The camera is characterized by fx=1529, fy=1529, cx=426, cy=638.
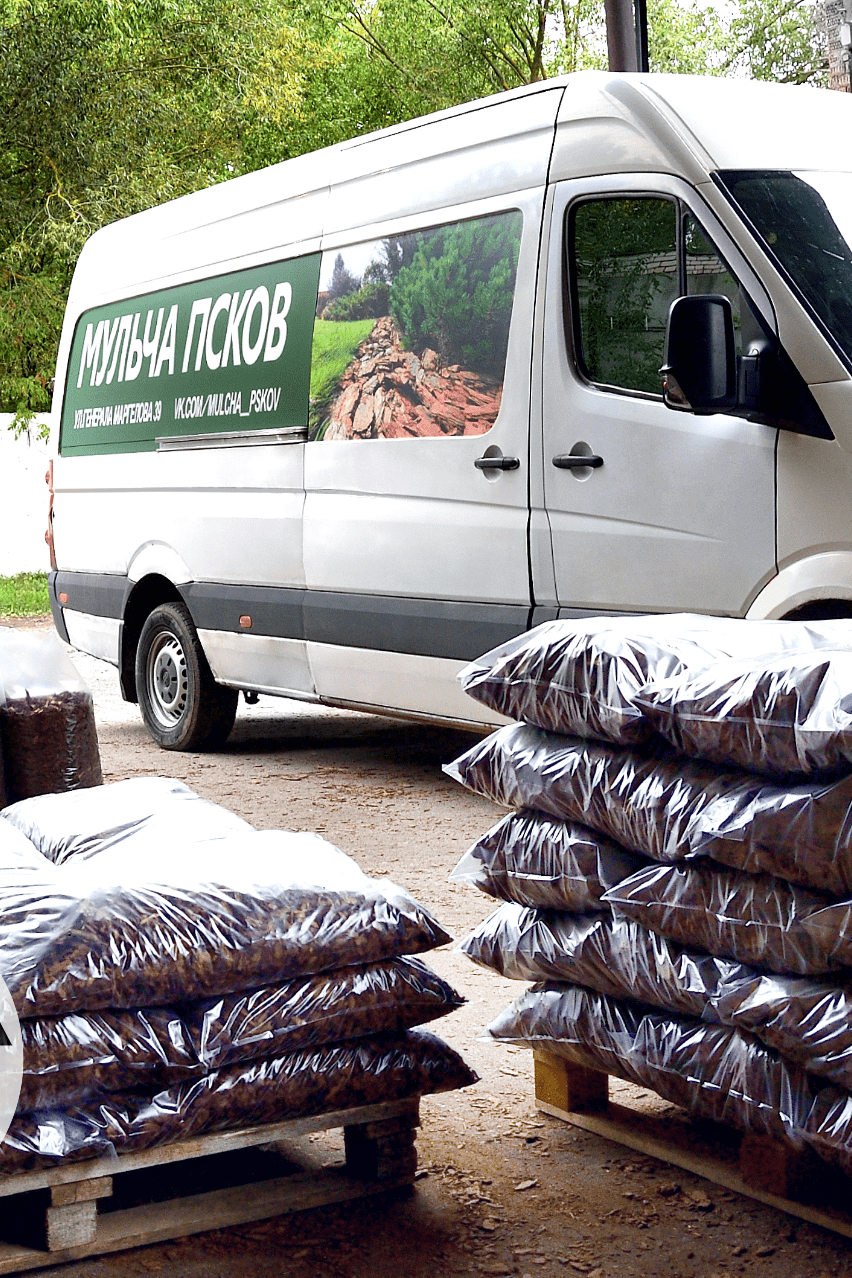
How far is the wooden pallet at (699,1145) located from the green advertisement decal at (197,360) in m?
4.50

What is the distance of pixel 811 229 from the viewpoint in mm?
5328

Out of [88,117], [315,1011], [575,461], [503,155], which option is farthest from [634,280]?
[88,117]

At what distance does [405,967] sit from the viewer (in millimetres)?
3154

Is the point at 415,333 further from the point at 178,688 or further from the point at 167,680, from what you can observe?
the point at 167,680

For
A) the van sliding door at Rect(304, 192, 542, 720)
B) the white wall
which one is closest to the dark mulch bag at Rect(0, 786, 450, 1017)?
the van sliding door at Rect(304, 192, 542, 720)

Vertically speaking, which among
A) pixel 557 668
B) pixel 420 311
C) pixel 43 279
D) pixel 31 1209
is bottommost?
pixel 31 1209

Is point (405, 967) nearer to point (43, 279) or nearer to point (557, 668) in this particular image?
point (557, 668)

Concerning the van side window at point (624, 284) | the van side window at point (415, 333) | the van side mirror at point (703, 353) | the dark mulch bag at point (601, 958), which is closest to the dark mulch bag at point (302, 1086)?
the dark mulch bag at point (601, 958)

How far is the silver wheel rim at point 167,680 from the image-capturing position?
863 centimetres

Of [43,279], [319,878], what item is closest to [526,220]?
[319,878]

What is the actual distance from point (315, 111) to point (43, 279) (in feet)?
40.4

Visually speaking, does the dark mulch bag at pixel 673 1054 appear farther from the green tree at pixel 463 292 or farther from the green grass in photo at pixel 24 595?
the green grass in photo at pixel 24 595

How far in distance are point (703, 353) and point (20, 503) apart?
16.5 meters

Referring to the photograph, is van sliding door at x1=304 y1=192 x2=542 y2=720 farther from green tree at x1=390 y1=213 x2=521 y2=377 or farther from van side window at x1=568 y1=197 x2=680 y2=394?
van side window at x1=568 y1=197 x2=680 y2=394
